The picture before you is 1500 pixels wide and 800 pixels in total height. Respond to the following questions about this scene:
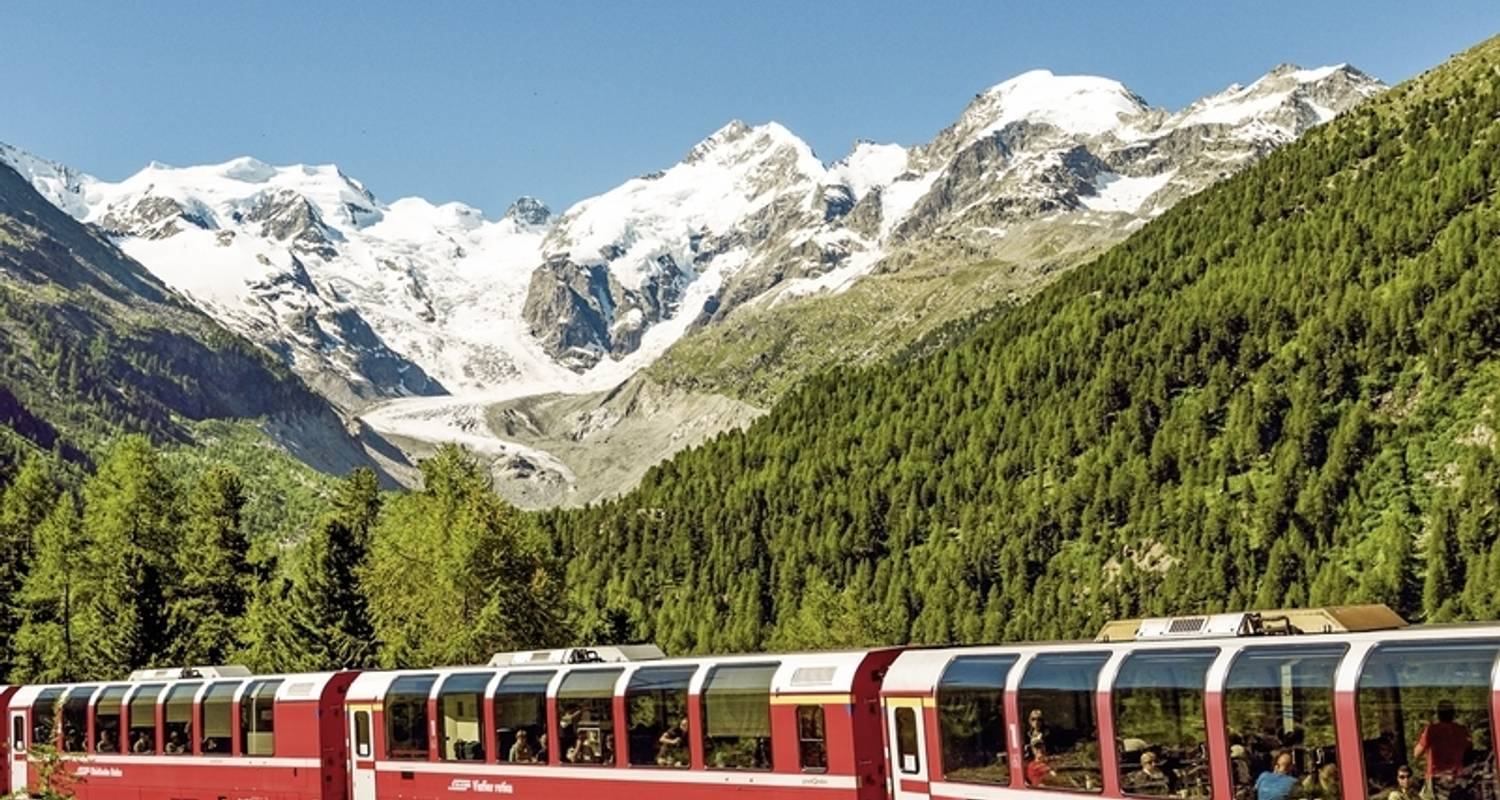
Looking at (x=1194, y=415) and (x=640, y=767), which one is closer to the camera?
(x=640, y=767)

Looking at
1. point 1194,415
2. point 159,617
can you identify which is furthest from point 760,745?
point 1194,415

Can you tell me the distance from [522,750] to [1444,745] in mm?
22208

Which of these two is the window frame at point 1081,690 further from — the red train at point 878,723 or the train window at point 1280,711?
the train window at point 1280,711

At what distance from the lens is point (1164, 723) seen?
2283 cm

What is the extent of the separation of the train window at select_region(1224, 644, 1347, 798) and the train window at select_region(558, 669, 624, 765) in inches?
603

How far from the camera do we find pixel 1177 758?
22.5 m

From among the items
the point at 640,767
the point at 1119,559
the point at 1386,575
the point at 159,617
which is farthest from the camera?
the point at 1119,559

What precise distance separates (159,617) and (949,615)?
11690 centimetres

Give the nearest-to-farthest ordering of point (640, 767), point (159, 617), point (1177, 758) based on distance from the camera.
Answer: point (1177, 758) → point (640, 767) → point (159, 617)

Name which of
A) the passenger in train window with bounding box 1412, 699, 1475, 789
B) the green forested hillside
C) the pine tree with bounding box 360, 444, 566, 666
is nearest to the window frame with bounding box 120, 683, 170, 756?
the pine tree with bounding box 360, 444, 566, 666

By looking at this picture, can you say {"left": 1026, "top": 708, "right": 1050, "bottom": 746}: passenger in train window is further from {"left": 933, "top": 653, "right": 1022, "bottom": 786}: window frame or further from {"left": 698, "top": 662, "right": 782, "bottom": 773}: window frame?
{"left": 698, "top": 662, "right": 782, "bottom": 773}: window frame

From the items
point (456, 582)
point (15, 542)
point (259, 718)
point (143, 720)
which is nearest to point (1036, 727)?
point (259, 718)

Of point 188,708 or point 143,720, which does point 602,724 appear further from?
point 143,720

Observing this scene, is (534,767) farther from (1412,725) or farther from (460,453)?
(460,453)
